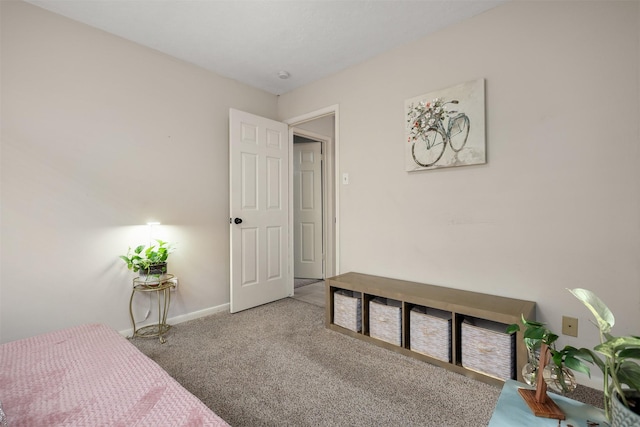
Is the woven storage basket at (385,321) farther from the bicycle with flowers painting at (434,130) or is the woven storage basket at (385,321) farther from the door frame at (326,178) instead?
the bicycle with flowers painting at (434,130)

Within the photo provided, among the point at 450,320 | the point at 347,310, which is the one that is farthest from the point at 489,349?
the point at 347,310

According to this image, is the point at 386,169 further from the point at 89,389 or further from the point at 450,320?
the point at 89,389

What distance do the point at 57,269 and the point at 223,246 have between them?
130cm

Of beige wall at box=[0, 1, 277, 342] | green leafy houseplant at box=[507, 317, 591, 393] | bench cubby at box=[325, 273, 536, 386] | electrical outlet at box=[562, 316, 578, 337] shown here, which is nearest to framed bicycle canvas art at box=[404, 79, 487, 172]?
bench cubby at box=[325, 273, 536, 386]

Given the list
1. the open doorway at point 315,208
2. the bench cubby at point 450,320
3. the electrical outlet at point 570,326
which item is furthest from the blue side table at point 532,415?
the open doorway at point 315,208

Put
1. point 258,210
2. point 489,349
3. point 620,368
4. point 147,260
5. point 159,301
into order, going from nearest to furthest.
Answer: point 620,368 → point 489,349 → point 147,260 → point 159,301 → point 258,210

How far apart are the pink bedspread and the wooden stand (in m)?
0.93

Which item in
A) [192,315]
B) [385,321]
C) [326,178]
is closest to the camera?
[385,321]

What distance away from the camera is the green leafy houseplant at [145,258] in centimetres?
224

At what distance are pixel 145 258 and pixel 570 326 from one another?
120 inches

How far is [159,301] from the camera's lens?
2.45m

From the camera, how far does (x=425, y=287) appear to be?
222 cm

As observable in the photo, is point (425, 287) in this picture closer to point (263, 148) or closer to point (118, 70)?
point (263, 148)

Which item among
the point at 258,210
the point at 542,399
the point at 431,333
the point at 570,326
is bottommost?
the point at 431,333
